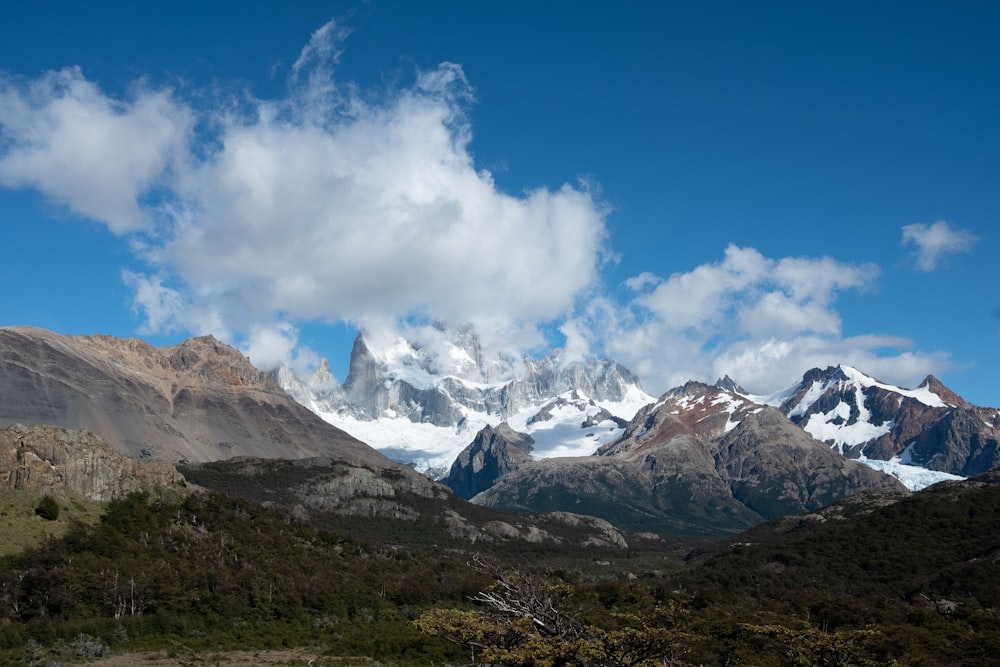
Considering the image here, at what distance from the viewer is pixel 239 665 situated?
88.0 metres

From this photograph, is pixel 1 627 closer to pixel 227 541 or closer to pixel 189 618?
pixel 189 618

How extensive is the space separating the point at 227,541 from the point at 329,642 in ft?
128

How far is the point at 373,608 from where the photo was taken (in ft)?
415

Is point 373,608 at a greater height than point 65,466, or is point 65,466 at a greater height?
point 65,466

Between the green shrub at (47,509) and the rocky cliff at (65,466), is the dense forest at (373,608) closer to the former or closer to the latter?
the green shrub at (47,509)

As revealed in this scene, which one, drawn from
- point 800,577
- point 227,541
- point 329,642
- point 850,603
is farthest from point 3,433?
point 800,577


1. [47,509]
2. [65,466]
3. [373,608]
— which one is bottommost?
[373,608]

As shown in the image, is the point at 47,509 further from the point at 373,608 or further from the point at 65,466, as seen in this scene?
the point at 373,608

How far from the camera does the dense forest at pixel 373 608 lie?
46.2 m

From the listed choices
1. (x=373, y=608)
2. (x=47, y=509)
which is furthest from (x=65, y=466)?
(x=373, y=608)

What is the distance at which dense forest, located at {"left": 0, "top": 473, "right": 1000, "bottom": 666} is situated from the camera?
46.2 m

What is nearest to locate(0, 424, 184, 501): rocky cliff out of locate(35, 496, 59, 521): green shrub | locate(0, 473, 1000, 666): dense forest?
locate(35, 496, 59, 521): green shrub

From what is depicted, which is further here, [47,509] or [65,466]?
[65,466]

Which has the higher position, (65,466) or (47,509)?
(65,466)
